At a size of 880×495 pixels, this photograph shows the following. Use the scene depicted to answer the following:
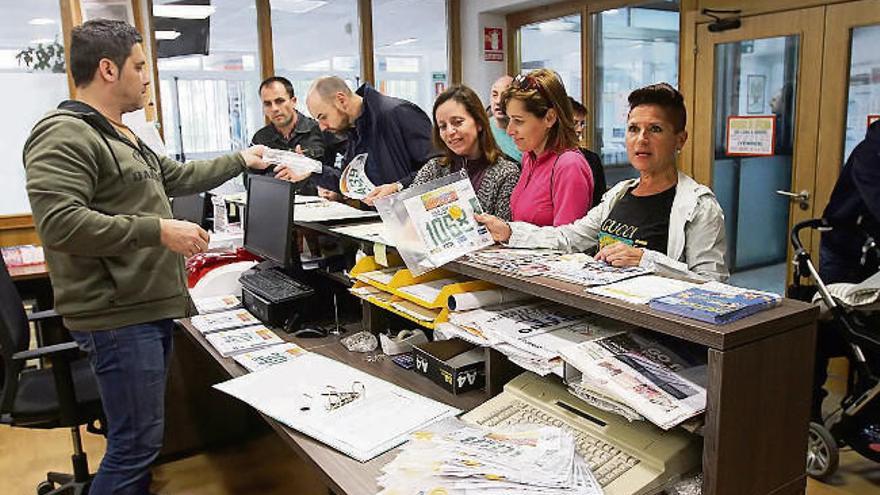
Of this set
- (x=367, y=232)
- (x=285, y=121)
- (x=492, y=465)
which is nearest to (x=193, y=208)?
(x=285, y=121)

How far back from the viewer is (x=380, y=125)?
3010 millimetres

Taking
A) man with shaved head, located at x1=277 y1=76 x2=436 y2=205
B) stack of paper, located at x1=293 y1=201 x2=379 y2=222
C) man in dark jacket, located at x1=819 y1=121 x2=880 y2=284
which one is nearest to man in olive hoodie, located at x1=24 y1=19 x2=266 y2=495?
stack of paper, located at x1=293 y1=201 x2=379 y2=222

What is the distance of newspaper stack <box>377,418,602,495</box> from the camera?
3.76 feet

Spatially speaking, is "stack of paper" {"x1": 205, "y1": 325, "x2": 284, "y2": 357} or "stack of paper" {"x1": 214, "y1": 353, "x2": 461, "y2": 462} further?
"stack of paper" {"x1": 205, "y1": 325, "x2": 284, "y2": 357}

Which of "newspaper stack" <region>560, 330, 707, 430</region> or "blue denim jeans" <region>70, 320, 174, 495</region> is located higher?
"newspaper stack" <region>560, 330, 707, 430</region>

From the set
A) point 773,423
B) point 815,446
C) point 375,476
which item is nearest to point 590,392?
point 773,423

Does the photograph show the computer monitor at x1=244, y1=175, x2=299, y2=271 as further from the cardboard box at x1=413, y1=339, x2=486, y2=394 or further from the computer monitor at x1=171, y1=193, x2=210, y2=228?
the computer monitor at x1=171, y1=193, x2=210, y2=228

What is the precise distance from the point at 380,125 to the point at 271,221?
861mm

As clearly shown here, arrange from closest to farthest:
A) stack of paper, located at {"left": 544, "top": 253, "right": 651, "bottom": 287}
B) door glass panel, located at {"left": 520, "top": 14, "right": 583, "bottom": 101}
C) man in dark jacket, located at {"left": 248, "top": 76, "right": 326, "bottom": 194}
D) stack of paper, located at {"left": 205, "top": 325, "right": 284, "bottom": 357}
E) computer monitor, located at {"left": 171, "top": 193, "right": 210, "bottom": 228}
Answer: stack of paper, located at {"left": 544, "top": 253, "right": 651, "bottom": 287}, stack of paper, located at {"left": 205, "top": 325, "right": 284, "bottom": 357}, computer monitor, located at {"left": 171, "top": 193, "right": 210, "bottom": 228}, man in dark jacket, located at {"left": 248, "top": 76, "right": 326, "bottom": 194}, door glass panel, located at {"left": 520, "top": 14, "right": 583, "bottom": 101}

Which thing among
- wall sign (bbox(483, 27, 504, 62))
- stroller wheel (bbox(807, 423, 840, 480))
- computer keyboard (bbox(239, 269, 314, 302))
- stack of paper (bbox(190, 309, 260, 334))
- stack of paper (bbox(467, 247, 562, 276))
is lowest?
stroller wheel (bbox(807, 423, 840, 480))

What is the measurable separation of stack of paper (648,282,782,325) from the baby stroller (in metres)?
1.46

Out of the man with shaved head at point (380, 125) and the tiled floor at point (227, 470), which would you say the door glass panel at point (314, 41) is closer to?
the man with shaved head at point (380, 125)

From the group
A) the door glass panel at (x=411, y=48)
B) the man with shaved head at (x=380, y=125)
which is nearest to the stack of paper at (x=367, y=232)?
the man with shaved head at (x=380, y=125)

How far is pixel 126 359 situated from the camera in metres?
1.85
